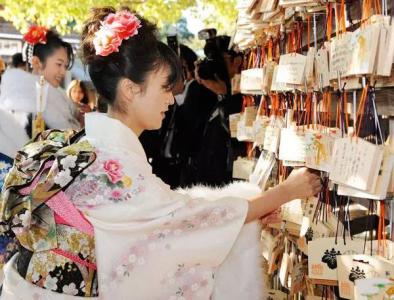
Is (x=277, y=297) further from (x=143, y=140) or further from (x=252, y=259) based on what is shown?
(x=143, y=140)

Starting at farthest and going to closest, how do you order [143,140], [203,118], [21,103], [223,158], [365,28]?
[143,140]
[203,118]
[223,158]
[21,103]
[365,28]

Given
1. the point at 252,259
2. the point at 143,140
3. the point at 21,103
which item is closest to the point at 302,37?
the point at 252,259

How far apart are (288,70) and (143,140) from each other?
3.44 metres

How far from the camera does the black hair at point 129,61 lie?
2.18 metres

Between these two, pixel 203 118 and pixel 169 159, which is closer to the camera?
pixel 203 118

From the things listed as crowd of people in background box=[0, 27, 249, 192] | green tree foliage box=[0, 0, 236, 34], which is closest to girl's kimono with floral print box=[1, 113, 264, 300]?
crowd of people in background box=[0, 27, 249, 192]

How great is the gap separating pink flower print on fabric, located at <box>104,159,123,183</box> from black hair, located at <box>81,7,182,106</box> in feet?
0.78


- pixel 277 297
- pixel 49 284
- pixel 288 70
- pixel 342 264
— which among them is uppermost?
pixel 288 70

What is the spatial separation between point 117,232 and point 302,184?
2.20 ft

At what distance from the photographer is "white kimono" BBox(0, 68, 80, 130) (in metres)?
4.22

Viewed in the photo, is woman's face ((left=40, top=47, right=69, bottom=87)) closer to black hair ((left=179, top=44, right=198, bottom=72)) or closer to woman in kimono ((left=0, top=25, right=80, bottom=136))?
woman in kimono ((left=0, top=25, right=80, bottom=136))

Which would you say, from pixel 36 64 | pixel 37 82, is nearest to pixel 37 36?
pixel 36 64

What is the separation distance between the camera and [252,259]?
2.21 metres

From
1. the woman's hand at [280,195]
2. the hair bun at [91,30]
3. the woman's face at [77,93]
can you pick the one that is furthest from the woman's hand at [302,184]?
the woman's face at [77,93]
